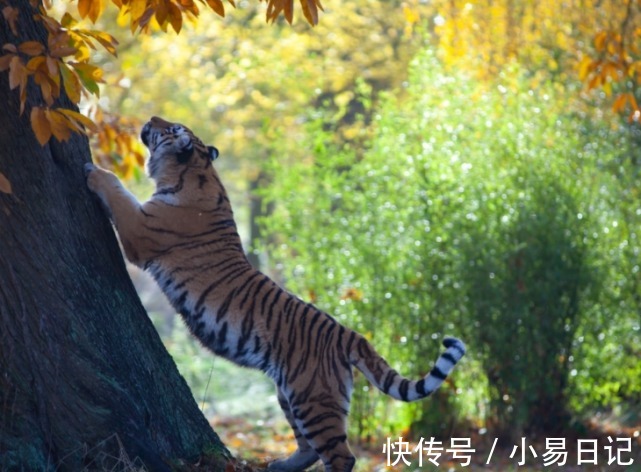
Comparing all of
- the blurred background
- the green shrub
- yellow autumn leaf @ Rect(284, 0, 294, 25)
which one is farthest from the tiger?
the green shrub

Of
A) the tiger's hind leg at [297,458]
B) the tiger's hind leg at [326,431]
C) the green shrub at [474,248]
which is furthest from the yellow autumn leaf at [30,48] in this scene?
the green shrub at [474,248]

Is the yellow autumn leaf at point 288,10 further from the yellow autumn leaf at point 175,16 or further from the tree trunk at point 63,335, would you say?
the tree trunk at point 63,335

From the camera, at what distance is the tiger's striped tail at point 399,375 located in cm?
558

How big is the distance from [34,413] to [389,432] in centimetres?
580

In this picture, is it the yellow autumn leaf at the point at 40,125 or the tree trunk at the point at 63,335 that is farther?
the tree trunk at the point at 63,335

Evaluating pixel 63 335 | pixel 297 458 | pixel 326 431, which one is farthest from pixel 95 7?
pixel 297 458

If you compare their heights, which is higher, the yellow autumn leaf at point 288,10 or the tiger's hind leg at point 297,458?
the yellow autumn leaf at point 288,10

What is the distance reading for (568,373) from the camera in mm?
9633

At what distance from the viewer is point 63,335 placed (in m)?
4.90

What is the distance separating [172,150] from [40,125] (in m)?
1.92

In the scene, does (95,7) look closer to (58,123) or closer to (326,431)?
(58,123)

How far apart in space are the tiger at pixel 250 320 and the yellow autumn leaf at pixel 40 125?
1125 millimetres

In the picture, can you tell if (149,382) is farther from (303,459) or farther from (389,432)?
(389,432)

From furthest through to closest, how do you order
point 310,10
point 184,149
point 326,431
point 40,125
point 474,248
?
point 474,248, point 184,149, point 326,431, point 310,10, point 40,125
